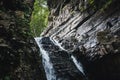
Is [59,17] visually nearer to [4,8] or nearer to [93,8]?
[93,8]

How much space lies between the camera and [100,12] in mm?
15328

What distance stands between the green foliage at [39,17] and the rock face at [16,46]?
20.9 m

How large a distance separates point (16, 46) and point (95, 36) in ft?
22.0

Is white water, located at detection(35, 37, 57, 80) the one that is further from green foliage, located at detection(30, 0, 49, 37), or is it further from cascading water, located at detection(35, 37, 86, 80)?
green foliage, located at detection(30, 0, 49, 37)

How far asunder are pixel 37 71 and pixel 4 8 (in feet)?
13.0

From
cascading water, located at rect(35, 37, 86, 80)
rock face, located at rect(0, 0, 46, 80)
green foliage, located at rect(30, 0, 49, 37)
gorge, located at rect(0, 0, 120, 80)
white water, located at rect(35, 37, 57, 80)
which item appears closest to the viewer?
rock face, located at rect(0, 0, 46, 80)

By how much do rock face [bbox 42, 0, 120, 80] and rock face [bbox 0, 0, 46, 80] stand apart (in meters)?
5.02

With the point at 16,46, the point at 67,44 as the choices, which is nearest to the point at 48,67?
the point at 67,44

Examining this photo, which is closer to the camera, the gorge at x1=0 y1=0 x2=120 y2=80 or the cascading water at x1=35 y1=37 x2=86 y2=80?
the gorge at x1=0 y1=0 x2=120 y2=80

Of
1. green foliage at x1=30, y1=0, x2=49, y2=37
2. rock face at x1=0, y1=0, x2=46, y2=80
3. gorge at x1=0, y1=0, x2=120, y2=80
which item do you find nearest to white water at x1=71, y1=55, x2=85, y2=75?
gorge at x1=0, y1=0, x2=120, y2=80

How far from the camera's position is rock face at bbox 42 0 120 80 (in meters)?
13.8

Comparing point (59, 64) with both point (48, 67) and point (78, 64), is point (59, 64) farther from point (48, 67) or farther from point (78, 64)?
point (78, 64)

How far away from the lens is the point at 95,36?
15062 millimetres

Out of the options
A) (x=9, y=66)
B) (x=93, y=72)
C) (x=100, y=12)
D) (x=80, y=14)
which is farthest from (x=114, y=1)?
(x=9, y=66)
